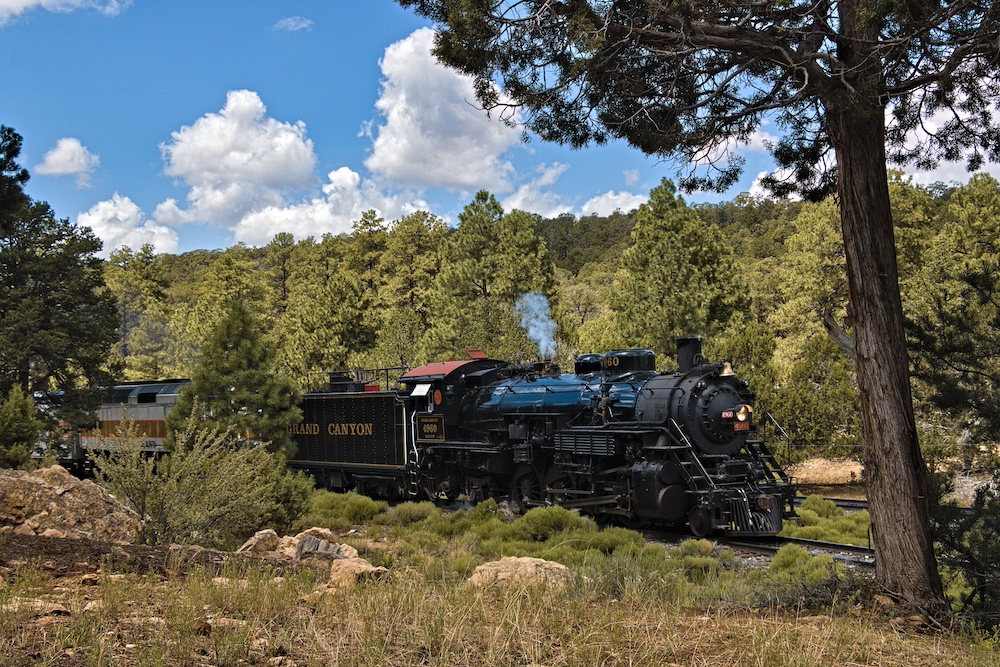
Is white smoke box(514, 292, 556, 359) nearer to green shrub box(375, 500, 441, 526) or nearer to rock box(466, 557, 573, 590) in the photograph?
green shrub box(375, 500, 441, 526)

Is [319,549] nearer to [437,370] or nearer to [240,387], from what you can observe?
[240,387]

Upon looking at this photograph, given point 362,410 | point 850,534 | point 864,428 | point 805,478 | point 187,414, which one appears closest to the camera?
point 864,428

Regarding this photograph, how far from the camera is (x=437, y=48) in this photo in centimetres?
812

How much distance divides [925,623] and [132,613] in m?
6.94

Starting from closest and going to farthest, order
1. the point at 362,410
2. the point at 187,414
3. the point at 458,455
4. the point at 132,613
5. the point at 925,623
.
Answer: the point at 132,613 < the point at 925,623 < the point at 187,414 < the point at 458,455 < the point at 362,410

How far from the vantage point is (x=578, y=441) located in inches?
590

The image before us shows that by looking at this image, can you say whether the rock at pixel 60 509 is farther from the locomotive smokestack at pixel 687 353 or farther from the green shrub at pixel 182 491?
the locomotive smokestack at pixel 687 353

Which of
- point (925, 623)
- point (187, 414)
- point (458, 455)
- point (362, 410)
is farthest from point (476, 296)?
point (925, 623)

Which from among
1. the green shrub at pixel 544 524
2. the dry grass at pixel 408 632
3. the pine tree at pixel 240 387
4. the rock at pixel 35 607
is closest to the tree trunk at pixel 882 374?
the dry grass at pixel 408 632

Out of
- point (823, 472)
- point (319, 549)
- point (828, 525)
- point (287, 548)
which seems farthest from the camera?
point (823, 472)

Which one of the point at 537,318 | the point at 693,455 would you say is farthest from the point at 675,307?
the point at 693,455

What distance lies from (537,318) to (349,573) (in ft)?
67.9

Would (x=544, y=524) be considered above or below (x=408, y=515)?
above

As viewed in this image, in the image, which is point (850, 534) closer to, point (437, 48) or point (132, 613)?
point (437, 48)
